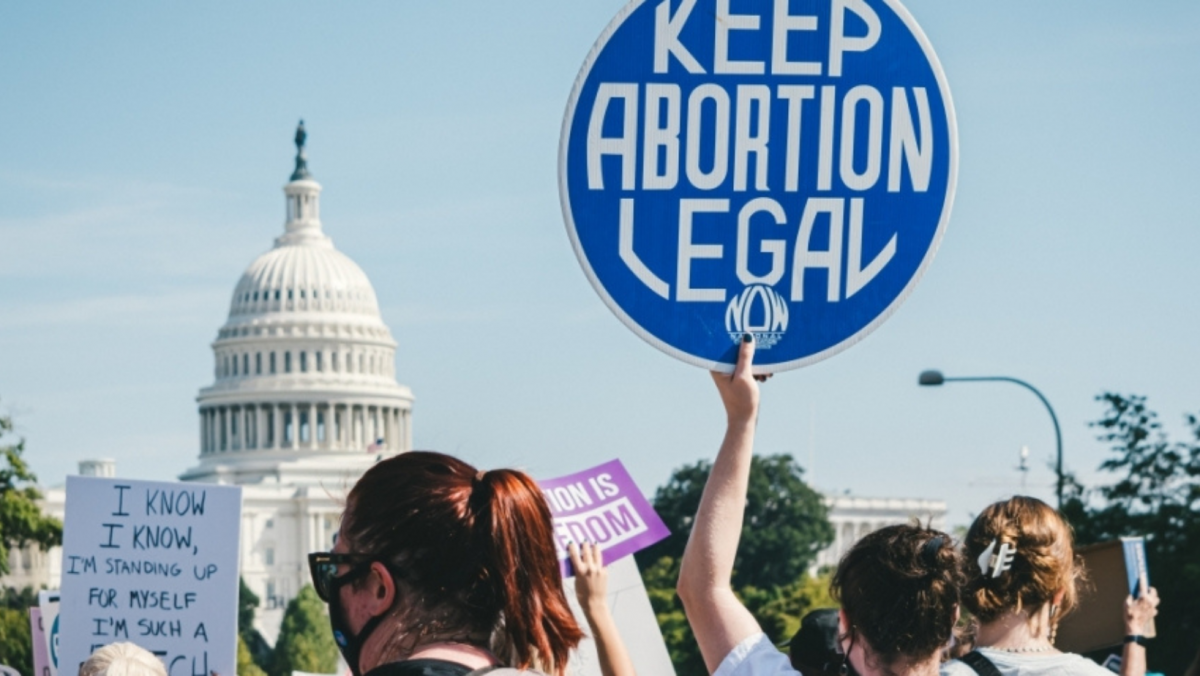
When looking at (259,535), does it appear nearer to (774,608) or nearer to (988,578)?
(774,608)

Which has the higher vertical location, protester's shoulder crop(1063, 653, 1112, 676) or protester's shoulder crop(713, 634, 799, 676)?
protester's shoulder crop(713, 634, 799, 676)

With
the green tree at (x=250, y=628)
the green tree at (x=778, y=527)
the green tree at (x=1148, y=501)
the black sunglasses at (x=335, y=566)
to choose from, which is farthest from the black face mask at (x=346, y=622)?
the green tree at (x=250, y=628)

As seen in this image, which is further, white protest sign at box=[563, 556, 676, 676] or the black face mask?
white protest sign at box=[563, 556, 676, 676]

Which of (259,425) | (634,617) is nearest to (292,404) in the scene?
(259,425)

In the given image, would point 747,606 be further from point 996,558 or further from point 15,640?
point 996,558

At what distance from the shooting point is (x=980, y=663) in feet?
14.3

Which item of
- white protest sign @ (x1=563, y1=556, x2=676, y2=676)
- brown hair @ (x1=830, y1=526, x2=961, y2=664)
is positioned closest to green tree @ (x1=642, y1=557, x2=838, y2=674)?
white protest sign @ (x1=563, y1=556, x2=676, y2=676)

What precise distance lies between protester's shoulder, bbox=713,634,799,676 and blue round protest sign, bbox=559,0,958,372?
1.51ft

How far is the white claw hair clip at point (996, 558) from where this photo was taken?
173 inches

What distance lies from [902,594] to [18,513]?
2827 cm

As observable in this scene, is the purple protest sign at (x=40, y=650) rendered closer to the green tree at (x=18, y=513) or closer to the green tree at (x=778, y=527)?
the green tree at (x=18, y=513)

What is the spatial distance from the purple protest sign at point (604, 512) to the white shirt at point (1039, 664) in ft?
7.41

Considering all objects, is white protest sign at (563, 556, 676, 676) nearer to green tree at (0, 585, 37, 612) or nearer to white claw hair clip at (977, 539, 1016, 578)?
white claw hair clip at (977, 539, 1016, 578)

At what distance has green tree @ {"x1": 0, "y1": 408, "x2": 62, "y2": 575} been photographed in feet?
101
